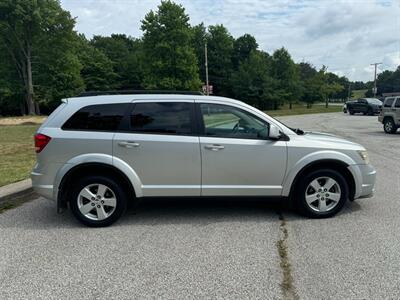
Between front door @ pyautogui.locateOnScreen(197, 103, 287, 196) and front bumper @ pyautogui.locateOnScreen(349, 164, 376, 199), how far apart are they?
106 centimetres

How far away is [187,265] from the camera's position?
389cm

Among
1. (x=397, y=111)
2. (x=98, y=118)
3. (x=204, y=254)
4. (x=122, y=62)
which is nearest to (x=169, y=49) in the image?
(x=122, y=62)

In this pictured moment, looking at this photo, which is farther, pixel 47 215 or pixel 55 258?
pixel 47 215

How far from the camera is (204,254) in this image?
415cm

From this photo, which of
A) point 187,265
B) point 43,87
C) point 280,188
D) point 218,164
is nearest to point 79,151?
point 218,164

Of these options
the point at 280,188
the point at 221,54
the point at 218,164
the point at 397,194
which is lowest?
the point at 397,194

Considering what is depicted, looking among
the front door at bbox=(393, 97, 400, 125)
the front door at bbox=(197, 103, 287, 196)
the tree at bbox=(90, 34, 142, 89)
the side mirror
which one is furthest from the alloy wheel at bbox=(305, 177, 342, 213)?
the tree at bbox=(90, 34, 142, 89)

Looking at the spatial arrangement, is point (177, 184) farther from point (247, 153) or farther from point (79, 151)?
point (79, 151)

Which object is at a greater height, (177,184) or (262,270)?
(177,184)

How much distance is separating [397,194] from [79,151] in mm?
5232

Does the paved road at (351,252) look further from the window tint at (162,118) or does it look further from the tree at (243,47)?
the tree at (243,47)

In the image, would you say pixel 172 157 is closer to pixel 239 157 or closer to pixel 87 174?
pixel 239 157

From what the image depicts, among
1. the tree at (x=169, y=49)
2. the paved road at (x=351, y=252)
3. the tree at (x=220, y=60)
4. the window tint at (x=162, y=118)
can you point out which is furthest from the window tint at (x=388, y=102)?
the tree at (x=220, y=60)

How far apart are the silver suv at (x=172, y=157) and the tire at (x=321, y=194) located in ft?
0.05
